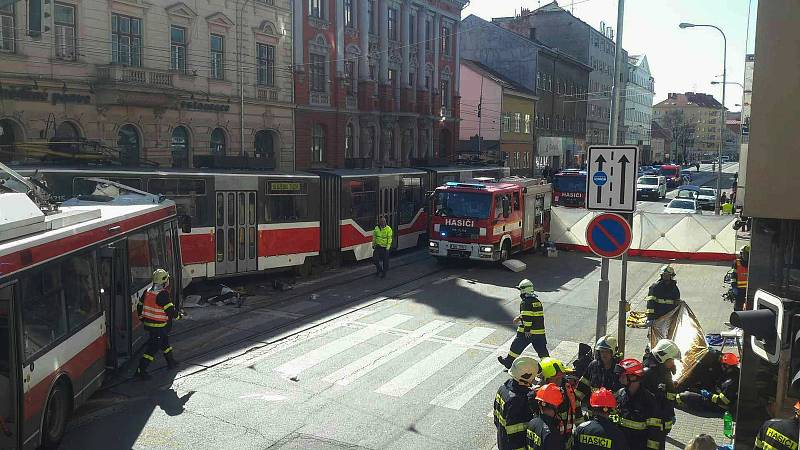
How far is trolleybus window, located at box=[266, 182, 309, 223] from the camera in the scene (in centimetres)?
1828

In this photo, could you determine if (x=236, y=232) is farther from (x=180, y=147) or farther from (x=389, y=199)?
(x=180, y=147)

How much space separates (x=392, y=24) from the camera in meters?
41.9

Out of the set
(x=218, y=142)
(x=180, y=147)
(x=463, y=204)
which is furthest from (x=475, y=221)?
(x=218, y=142)

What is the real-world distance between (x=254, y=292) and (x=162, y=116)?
12469 mm

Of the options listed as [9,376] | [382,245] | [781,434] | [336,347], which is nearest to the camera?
[781,434]

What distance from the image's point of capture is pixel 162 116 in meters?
26.9

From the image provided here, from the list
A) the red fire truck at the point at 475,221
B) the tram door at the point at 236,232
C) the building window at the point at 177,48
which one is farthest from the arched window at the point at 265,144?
the tram door at the point at 236,232

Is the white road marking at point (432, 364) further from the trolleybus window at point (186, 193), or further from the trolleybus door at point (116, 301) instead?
the trolleybus window at point (186, 193)

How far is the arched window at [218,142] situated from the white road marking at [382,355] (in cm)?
1818

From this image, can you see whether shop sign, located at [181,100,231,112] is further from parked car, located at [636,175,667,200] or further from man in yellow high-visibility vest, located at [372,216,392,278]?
parked car, located at [636,175,667,200]

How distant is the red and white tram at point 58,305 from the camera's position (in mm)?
6707

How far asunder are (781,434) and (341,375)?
269 inches

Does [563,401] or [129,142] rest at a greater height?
[129,142]

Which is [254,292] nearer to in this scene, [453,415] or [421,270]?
[421,270]
